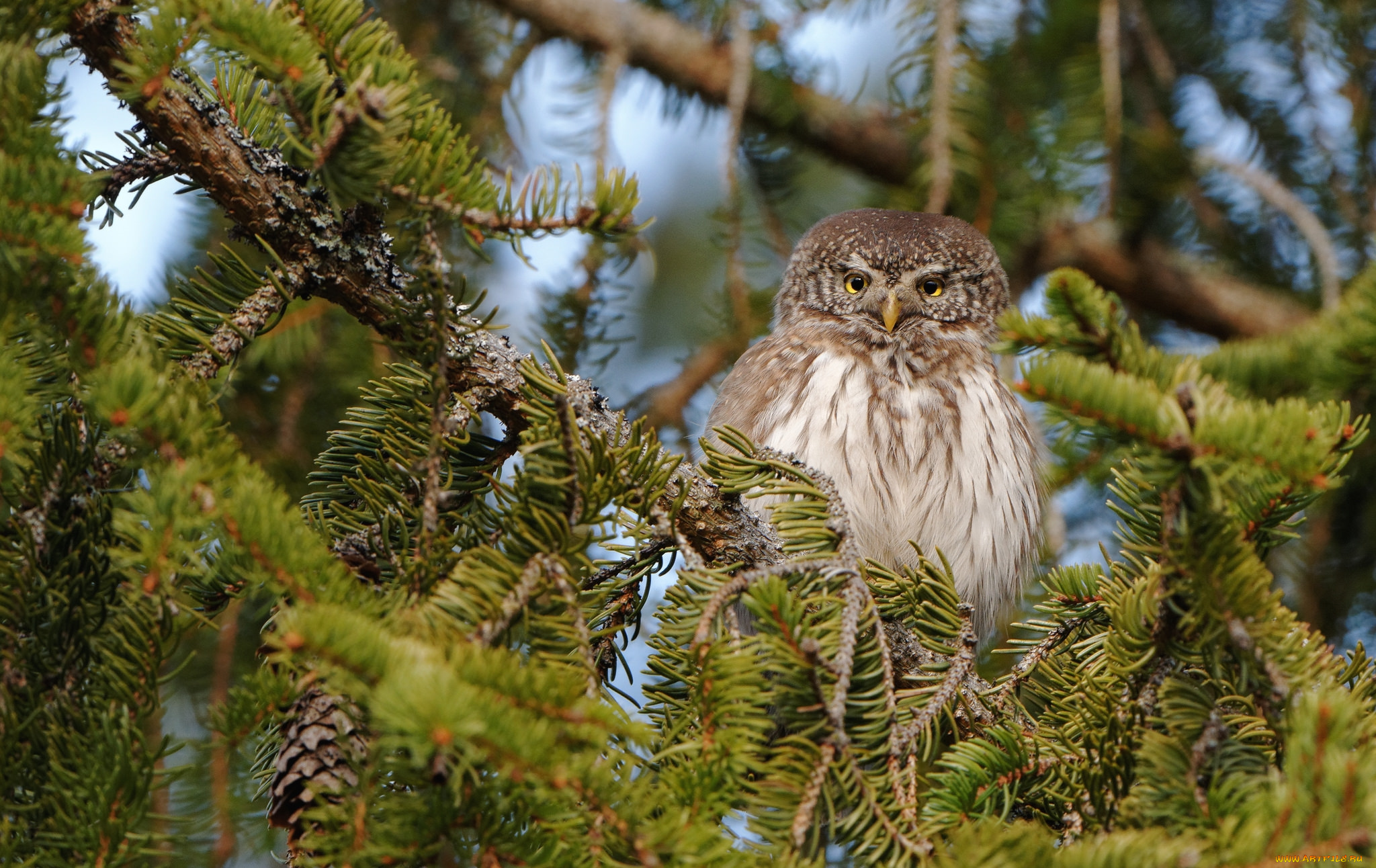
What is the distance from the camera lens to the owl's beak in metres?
3.48

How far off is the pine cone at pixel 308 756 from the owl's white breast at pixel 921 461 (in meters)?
1.67

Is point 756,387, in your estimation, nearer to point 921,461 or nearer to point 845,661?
point 921,461

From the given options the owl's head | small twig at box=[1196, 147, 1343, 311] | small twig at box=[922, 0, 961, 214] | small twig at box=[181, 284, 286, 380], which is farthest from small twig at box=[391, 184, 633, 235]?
small twig at box=[1196, 147, 1343, 311]

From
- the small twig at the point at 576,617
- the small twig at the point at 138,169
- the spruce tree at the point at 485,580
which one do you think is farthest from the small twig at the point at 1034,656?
the small twig at the point at 138,169

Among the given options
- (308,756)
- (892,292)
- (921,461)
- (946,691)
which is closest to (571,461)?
(308,756)

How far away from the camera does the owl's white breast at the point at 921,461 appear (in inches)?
118

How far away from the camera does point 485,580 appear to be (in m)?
1.35

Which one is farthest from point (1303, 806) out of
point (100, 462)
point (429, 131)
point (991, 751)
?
point (100, 462)

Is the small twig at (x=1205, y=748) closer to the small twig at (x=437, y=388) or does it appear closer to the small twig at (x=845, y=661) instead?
the small twig at (x=845, y=661)

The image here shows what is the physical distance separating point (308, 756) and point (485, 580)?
0.46 meters

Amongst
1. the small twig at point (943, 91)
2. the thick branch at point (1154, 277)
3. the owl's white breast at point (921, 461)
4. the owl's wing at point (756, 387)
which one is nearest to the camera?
the owl's white breast at point (921, 461)

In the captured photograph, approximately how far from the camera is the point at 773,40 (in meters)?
3.92

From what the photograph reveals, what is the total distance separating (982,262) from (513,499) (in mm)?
2700

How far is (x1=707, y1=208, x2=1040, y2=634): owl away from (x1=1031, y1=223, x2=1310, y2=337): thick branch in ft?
2.25
